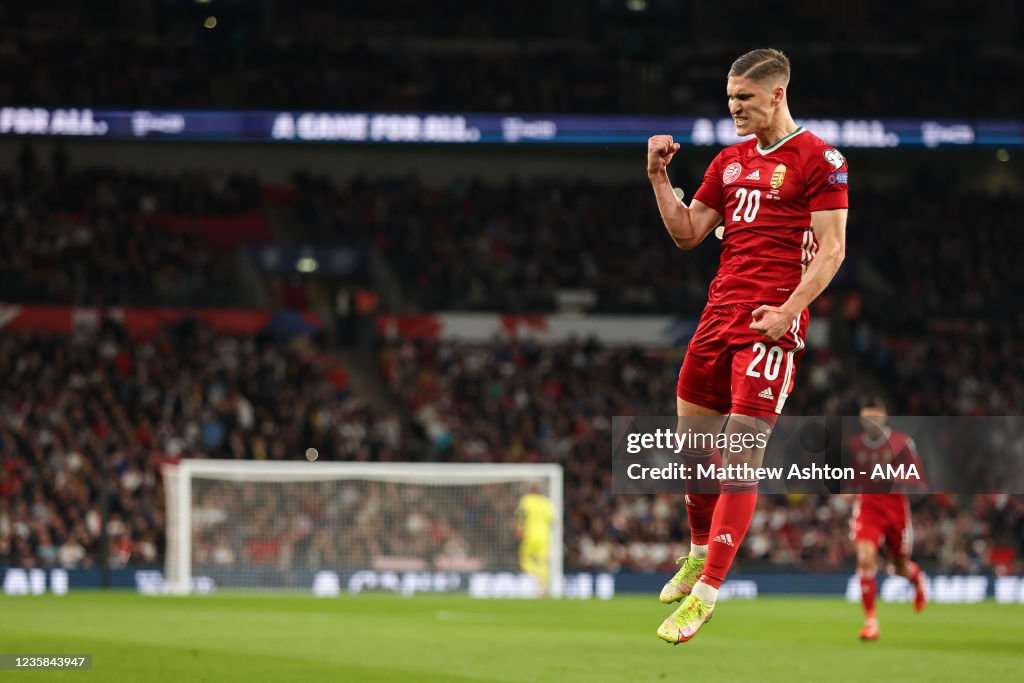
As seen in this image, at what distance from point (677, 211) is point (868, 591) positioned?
832 centimetres

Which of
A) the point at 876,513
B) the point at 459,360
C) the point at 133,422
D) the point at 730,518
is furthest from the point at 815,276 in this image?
the point at 459,360

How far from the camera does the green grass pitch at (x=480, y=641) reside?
9773 millimetres

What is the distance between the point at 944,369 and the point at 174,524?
597 inches

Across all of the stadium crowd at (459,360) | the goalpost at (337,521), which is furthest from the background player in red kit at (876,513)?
the stadium crowd at (459,360)

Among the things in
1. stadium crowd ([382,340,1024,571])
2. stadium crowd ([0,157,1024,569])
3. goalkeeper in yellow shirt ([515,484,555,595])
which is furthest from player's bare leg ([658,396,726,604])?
stadium crowd ([382,340,1024,571])

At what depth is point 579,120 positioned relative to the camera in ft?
87.7

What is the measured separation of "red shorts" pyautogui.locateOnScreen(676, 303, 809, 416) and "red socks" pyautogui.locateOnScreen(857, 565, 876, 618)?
7.87 metres

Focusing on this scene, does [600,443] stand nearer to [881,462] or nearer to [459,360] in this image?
[459,360]

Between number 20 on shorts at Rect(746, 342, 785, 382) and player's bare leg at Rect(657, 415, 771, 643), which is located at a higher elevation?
number 20 on shorts at Rect(746, 342, 785, 382)

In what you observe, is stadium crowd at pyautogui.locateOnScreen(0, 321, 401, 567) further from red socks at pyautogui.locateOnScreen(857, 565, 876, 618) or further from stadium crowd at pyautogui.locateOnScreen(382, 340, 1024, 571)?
red socks at pyautogui.locateOnScreen(857, 565, 876, 618)

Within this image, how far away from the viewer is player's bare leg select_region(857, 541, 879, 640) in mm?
13906

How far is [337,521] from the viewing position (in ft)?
73.6

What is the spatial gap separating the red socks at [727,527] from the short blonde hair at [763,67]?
1.72m

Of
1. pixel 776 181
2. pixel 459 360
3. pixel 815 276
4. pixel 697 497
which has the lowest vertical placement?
pixel 697 497
